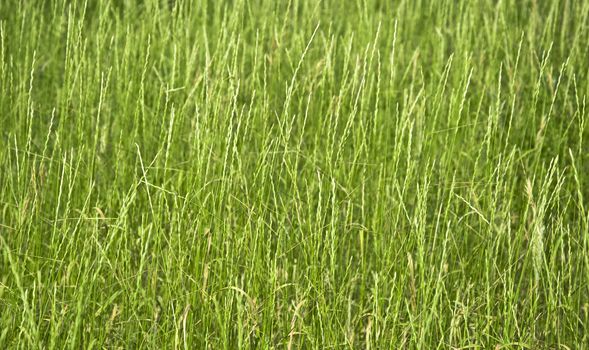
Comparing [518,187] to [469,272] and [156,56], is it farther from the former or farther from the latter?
[156,56]

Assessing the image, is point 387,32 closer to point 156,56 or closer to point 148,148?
point 156,56

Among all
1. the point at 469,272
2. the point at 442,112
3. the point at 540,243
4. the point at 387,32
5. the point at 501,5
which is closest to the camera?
the point at 540,243

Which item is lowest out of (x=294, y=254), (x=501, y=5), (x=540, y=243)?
(x=294, y=254)

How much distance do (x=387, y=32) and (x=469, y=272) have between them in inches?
53.8

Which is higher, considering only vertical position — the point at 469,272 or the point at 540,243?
the point at 540,243

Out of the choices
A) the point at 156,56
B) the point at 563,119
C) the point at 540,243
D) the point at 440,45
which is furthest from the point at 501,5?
the point at 540,243

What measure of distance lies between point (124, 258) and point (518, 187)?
4.34 feet

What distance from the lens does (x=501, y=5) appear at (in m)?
3.62

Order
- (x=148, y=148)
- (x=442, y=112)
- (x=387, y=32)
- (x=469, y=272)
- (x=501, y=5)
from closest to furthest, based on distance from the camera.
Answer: (x=469, y=272) → (x=148, y=148) → (x=442, y=112) → (x=501, y=5) → (x=387, y=32)

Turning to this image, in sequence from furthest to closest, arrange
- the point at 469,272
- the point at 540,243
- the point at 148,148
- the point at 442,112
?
the point at 442,112
the point at 148,148
the point at 469,272
the point at 540,243

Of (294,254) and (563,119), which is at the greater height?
(563,119)

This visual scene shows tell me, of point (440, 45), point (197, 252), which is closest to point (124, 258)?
point (197, 252)

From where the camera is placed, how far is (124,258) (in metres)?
2.45

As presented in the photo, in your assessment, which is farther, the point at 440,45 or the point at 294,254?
the point at 440,45
